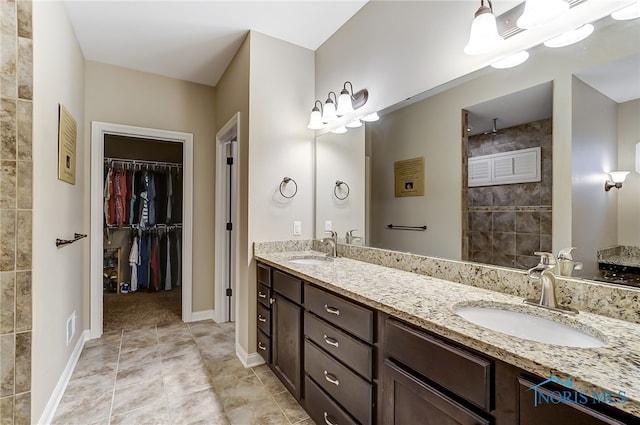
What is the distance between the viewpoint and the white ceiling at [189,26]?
213 centimetres

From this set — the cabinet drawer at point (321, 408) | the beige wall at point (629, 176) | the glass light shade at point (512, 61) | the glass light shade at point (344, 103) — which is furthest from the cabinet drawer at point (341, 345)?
the glass light shade at point (344, 103)

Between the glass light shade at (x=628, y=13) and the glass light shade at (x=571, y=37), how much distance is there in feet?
0.22

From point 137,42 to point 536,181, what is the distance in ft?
10.2

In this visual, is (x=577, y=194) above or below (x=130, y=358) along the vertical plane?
above

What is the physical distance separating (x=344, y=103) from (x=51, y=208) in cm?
200

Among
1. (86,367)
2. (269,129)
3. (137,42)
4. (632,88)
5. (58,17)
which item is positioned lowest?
(86,367)

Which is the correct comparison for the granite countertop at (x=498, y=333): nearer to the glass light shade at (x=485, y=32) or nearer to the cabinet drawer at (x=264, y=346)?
the cabinet drawer at (x=264, y=346)

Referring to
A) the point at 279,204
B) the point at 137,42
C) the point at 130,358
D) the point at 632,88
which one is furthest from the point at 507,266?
the point at 137,42

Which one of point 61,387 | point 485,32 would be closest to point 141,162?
point 61,387

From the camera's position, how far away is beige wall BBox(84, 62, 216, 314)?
9.59 ft

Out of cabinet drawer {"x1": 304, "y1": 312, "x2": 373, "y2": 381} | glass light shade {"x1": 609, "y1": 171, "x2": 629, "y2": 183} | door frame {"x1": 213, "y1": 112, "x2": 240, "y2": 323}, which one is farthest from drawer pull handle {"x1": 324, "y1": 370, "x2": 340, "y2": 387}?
door frame {"x1": 213, "y1": 112, "x2": 240, "y2": 323}

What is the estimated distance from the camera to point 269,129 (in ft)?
8.07

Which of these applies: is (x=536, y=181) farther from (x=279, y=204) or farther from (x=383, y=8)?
(x=279, y=204)

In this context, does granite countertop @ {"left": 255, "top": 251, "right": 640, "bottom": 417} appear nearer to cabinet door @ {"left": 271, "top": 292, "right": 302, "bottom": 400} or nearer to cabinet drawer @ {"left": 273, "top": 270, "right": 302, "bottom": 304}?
cabinet drawer @ {"left": 273, "top": 270, "right": 302, "bottom": 304}
